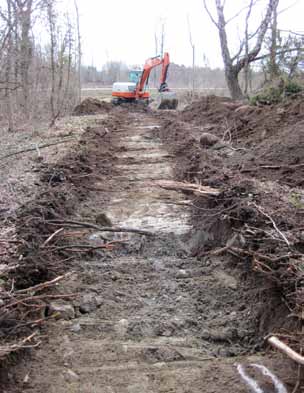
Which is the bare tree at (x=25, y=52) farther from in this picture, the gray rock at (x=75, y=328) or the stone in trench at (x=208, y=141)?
the gray rock at (x=75, y=328)

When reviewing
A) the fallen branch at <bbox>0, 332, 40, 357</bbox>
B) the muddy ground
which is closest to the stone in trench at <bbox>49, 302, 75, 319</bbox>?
the muddy ground

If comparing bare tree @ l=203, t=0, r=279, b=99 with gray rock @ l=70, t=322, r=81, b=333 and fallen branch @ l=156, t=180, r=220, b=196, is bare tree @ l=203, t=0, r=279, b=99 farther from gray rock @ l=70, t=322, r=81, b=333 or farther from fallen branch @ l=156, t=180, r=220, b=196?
gray rock @ l=70, t=322, r=81, b=333

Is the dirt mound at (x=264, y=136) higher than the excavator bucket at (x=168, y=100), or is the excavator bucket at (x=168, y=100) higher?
the excavator bucket at (x=168, y=100)

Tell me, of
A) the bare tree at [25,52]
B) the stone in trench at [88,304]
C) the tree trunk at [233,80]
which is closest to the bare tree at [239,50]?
→ the tree trunk at [233,80]

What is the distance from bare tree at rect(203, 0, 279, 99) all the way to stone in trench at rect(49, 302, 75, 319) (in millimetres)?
16714

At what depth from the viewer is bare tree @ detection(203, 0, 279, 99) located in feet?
59.7

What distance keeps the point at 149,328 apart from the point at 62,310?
75 cm

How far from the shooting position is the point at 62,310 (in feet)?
11.5

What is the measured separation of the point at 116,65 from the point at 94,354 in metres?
64.5

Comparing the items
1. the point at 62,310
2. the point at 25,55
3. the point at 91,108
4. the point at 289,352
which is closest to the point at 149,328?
the point at 62,310

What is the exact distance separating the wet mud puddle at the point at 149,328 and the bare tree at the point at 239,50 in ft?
49.2

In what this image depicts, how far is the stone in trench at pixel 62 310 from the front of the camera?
3430mm

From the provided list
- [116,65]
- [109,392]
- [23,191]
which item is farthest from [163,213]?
[116,65]

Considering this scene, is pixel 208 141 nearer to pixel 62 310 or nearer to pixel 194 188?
pixel 194 188
